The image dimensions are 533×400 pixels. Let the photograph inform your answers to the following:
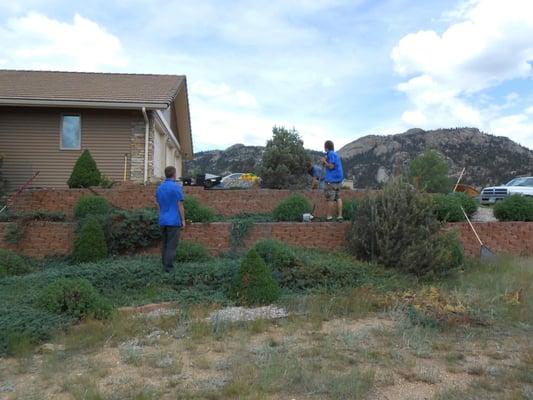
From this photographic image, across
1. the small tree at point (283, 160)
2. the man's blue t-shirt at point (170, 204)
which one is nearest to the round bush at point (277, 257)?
the man's blue t-shirt at point (170, 204)

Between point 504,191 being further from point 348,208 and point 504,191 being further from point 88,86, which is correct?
point 88,86

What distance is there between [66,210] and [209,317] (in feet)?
21.6

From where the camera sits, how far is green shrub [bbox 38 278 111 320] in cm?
624

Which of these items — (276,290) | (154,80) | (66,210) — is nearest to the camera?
(276,290)

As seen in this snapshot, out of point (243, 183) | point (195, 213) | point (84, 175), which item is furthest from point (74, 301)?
point (243, 183)

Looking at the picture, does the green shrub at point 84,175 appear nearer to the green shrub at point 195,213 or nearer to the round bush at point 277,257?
the green shrub at point 195,213

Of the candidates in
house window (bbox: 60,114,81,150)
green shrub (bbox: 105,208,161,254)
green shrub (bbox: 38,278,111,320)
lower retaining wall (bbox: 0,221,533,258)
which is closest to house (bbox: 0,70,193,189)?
house window (bbox: 60,114,81,150)

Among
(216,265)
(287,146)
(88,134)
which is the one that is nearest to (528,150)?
(287,146)

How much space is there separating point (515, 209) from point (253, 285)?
24.0 ft

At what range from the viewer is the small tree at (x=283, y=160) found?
19.0 meters

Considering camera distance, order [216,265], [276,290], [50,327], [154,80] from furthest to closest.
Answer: [154,80] < [216,265] < [276,290] < [50,327]

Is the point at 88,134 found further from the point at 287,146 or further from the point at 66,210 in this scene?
the point at 287,146

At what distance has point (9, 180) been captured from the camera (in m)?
14.6

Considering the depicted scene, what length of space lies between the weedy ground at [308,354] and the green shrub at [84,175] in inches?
253
